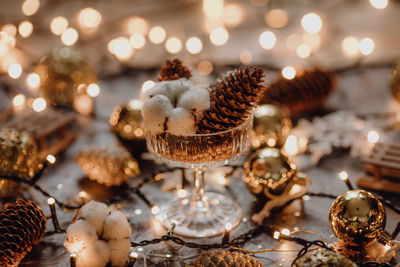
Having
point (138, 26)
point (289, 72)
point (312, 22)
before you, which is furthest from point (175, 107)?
point (138, 26)

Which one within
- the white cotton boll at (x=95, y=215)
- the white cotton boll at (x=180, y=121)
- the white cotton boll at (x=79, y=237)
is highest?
the white cotton boll at (x=180, y=121)

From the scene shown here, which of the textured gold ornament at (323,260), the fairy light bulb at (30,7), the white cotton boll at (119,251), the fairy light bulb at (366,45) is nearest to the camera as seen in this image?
the textured gold ornament at (323,260)

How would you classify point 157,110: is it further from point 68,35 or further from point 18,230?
point 68,35

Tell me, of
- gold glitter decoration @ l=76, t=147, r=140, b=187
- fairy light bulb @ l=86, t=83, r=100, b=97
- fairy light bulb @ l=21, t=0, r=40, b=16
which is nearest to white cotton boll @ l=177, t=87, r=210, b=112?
gold glitter decoration @ l=76, t=147, r=140, b=187

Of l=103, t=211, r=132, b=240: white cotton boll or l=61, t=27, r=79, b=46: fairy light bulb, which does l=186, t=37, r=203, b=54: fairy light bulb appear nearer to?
l=61, t=27, r=79, b=46: fairy light bulb

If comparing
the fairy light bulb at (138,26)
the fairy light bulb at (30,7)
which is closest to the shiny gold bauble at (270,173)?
the fairy light bulb at (138,26)

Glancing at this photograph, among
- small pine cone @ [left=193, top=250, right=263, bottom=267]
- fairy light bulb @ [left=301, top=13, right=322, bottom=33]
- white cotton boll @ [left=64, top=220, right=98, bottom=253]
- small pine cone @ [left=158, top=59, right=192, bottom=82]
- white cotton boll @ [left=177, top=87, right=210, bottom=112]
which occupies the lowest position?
small pine cone @ [left=193, top=250, right=263, bottom=267]

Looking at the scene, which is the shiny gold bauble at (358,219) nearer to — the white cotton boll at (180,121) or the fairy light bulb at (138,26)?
the white cotton boll at (180,121)
